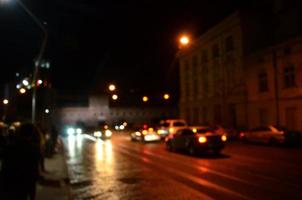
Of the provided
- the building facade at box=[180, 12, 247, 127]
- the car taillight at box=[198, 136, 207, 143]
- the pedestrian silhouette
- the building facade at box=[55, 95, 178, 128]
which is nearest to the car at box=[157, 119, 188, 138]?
the building facade at box=[180, 12, 247, 127]

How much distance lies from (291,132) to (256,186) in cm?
1730

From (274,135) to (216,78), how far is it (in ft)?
61.6

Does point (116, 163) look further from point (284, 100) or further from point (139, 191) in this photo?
point (284, 100)

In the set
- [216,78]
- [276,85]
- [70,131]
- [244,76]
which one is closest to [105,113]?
[70,131]

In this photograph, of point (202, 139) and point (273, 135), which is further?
point (273, 135)

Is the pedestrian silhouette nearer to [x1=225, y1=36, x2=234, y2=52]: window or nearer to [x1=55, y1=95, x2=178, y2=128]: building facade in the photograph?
[x1=225, y1=36, x2=234, y2=52]: window

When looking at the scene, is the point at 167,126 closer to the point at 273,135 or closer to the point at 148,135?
the point at 148,135

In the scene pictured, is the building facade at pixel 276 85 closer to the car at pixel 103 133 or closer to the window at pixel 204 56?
the window at pixel 204 56

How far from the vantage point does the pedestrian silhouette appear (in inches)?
238

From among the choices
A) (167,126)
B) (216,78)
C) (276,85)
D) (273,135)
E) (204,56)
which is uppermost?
(204,56)

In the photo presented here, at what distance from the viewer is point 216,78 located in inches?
1853

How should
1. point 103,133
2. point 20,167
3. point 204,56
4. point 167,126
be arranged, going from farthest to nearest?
point 204,56, point 103,133, point 167,126, point 20,167

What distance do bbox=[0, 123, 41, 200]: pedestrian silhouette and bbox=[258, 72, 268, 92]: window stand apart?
33.3 metres

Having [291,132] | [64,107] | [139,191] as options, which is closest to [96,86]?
[64,107]
